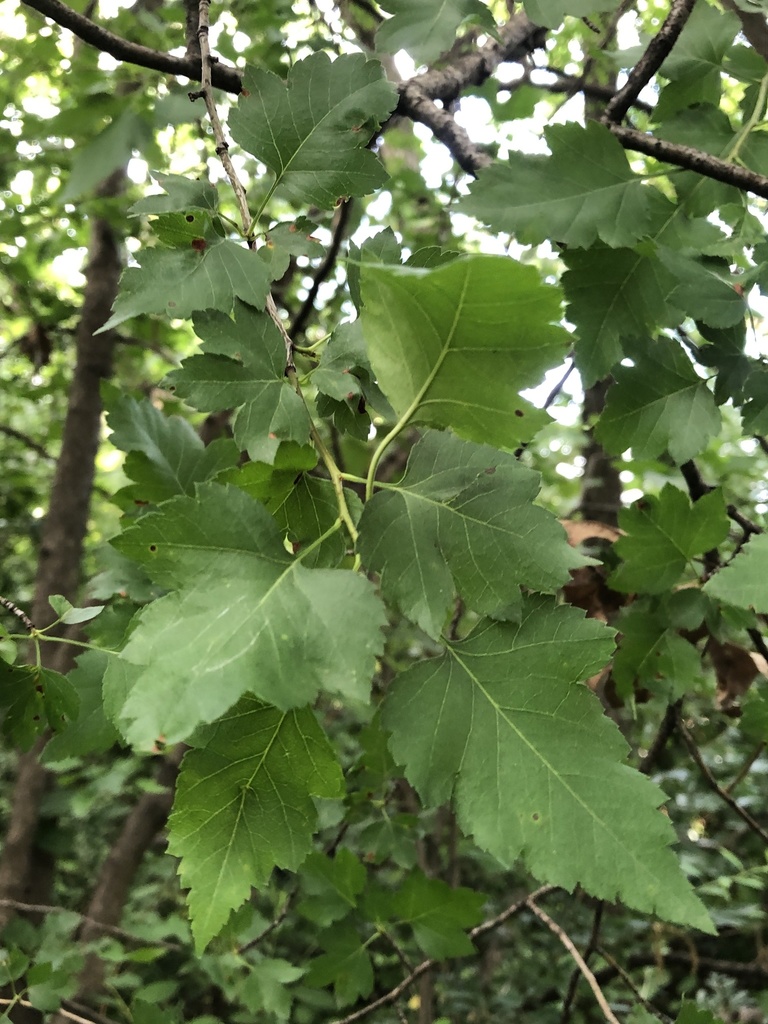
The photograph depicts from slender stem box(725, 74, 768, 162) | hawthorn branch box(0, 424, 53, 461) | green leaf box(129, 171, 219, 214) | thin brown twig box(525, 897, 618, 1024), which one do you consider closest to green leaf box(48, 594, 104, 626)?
green leaf box(129, 171, 219, 214)

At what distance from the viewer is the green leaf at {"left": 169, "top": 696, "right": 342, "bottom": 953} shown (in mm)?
416

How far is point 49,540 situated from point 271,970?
42.8 inches

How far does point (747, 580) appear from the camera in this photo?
0.56m

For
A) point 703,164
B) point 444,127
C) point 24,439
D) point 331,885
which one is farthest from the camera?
point 24,439

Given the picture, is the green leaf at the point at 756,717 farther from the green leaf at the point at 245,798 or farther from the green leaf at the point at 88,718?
the green leaf at the point at 88,718

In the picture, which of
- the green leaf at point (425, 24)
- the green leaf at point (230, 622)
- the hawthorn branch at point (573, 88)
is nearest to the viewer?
the green leaf at point (230, 622)

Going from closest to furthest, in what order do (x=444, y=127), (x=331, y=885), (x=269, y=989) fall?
(x=444, y=127)
(x=331, y=885)
(x=269, y=989)

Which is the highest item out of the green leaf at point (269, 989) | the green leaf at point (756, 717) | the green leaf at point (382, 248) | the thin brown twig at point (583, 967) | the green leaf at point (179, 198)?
the green leaf at point (179, 198)

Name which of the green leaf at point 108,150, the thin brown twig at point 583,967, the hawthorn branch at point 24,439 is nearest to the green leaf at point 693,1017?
the thin brown twig at point 583,967

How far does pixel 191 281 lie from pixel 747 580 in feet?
1.55

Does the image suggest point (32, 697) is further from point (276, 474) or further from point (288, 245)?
point (288, 245)

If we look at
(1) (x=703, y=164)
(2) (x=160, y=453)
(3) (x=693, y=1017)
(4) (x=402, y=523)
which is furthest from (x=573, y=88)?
(3) (x=693, y=1017)

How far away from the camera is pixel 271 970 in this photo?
3.49ft

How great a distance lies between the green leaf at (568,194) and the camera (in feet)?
2.02
